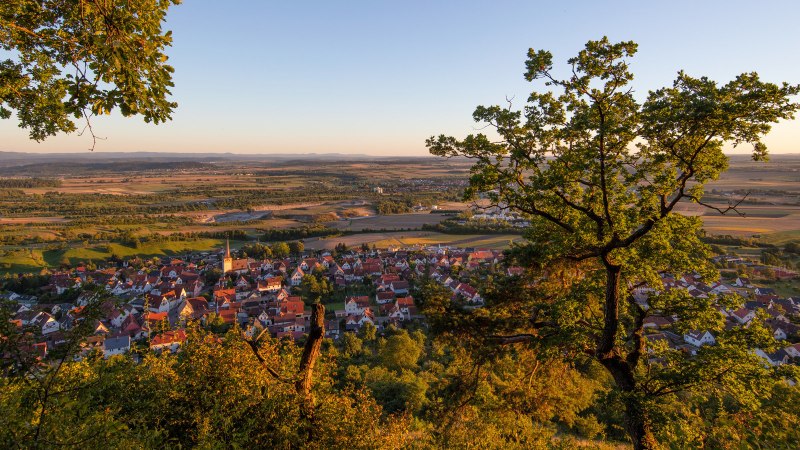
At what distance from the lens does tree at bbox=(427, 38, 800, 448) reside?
18.8ft

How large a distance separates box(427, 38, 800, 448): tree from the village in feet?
49.8

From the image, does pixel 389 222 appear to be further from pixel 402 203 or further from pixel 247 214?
pixel 247 214

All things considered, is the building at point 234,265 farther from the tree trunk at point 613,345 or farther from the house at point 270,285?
the tree trunk at point 613,345

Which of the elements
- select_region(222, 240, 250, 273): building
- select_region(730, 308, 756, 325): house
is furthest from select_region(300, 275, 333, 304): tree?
select_region(730, 308, 756, 325): house

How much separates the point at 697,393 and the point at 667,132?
375cm

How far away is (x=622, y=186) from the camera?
669 cm

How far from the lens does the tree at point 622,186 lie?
5.73 meters

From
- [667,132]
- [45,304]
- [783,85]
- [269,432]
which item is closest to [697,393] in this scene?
[667,132]

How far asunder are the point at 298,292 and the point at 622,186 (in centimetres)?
3537

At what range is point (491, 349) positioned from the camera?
7715 mm

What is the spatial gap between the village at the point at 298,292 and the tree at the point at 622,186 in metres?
15.2

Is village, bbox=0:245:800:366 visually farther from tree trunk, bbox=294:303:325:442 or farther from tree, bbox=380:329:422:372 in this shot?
tree trunk, bbox=294:303:325:442

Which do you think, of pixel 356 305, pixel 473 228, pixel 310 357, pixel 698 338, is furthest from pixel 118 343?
pixel 473 228

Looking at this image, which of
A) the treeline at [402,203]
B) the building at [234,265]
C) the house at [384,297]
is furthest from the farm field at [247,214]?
the house at [384,297]
